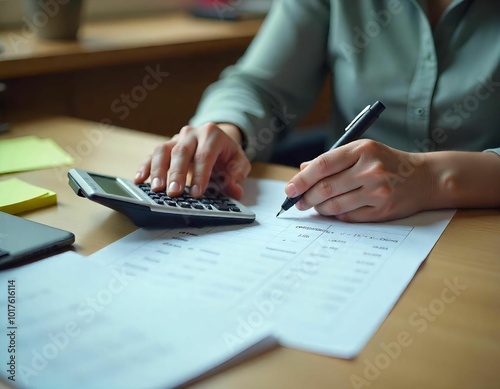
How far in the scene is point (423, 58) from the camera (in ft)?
3.28

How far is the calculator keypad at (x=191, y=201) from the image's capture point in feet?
2.38

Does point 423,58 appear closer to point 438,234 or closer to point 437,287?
point 438,234

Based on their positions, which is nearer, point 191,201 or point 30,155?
point 191,201

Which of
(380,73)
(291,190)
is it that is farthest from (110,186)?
(380,73)

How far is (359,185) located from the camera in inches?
28.5

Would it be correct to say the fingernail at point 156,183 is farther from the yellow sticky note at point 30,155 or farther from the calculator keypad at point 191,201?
the yellow sticky note at point 30,155

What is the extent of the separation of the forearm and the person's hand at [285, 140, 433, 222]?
24 mm

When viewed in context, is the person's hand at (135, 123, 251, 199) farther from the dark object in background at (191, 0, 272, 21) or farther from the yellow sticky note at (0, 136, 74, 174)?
the dark object in background at (191, 0, 272, 21)

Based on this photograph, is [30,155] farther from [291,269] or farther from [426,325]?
[426,325]

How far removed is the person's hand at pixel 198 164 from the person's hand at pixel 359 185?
122 mm

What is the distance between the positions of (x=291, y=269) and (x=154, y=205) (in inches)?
7.3

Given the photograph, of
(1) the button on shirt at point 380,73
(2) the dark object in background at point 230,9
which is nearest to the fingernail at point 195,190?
(1) the button on shirt at point 380,73

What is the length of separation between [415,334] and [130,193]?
1.22ft

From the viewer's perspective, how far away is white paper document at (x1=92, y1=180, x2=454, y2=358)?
0.51 metres
